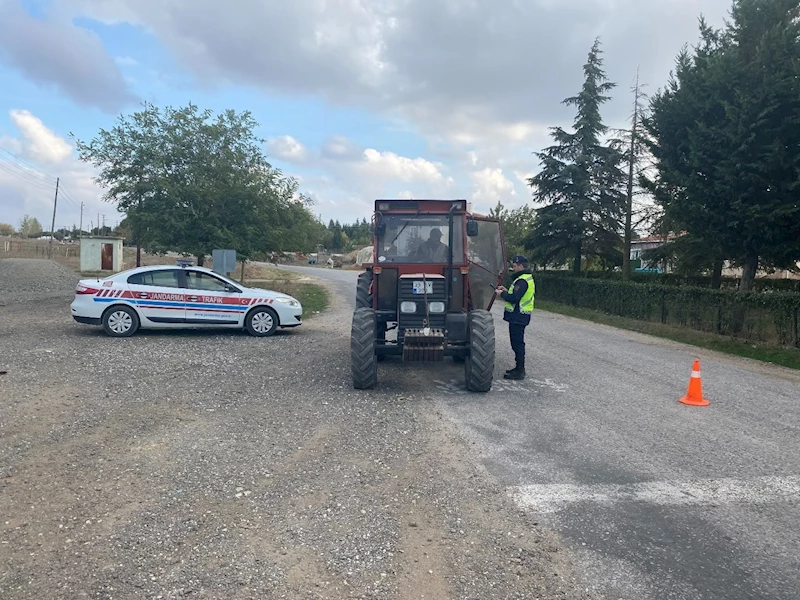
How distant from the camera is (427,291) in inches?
351

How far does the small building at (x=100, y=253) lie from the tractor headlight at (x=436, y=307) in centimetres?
3883

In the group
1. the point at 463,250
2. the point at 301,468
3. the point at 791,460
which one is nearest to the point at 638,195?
the point at 463,250

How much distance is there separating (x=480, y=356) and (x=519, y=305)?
1480 mm

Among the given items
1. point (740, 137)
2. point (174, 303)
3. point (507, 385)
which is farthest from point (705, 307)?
point (174, 303)

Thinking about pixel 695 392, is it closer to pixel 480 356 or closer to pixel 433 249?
pixel 480 356

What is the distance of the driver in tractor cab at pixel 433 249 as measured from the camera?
931 cm

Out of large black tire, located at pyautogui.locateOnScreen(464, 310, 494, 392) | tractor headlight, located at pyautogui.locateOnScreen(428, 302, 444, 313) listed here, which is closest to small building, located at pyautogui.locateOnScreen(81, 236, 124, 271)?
tractor headlight, located at pyautogui.locateOnScreen(428, 302, 444, 313)

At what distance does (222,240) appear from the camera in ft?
71.1

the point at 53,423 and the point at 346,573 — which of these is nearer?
the point at 346,573

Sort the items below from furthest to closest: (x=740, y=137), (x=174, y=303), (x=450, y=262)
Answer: (x=740, y=137) < (x=174, y=303) < (x=450, y=262)

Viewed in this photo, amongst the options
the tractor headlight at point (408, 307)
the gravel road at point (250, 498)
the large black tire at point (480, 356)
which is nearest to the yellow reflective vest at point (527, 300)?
the large black tire at point (480, 356)

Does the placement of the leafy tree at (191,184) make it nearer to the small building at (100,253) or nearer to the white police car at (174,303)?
the white police car at (174,303)

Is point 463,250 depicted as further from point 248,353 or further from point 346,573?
point 346,573

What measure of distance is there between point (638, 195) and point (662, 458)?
25.2 meters
